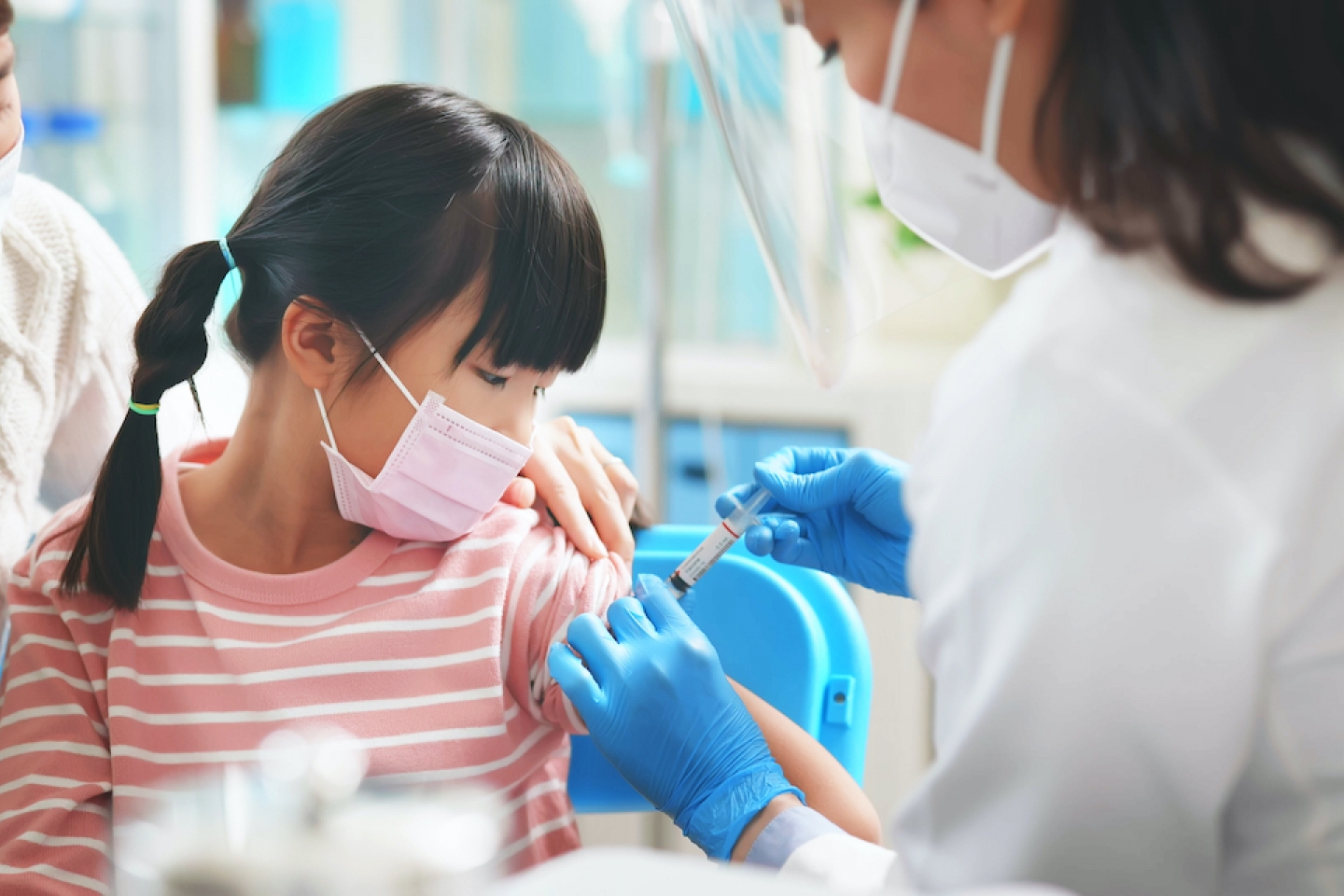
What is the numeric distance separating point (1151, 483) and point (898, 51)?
0.30 m

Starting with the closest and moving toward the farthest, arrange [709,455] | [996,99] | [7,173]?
[996,99]
[7,173]
[709,455]

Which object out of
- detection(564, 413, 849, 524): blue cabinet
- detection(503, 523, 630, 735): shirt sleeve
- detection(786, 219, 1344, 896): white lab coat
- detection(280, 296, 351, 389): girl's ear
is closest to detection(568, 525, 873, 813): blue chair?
detection(503, 523, 630, 735): shirt sleeve

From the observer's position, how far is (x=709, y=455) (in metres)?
2.18

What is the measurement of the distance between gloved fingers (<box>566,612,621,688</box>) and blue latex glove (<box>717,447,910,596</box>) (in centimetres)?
18

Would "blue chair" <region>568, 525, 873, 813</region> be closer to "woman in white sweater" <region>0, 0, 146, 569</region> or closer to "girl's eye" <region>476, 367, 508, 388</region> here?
"girl's eye" <region>476, 367, 508, 388</region>

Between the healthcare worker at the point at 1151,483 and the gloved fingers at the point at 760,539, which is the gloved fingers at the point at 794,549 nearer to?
the gloved fingers at the point at 760,539

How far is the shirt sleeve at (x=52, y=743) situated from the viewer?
92 cm

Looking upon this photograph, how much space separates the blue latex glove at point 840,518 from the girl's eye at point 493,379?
0.79 ft

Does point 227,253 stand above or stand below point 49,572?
above

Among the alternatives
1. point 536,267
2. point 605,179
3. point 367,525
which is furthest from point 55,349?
point 605,179

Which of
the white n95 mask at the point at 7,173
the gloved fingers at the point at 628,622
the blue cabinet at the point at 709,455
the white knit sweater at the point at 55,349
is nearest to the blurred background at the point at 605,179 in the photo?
the blue cabinet at the point at 709,455

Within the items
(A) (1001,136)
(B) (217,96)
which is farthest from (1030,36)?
(B) (217,96)

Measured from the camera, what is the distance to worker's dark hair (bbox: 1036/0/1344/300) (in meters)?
0.57

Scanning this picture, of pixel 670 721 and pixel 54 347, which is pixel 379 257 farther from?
pixel 670 721
